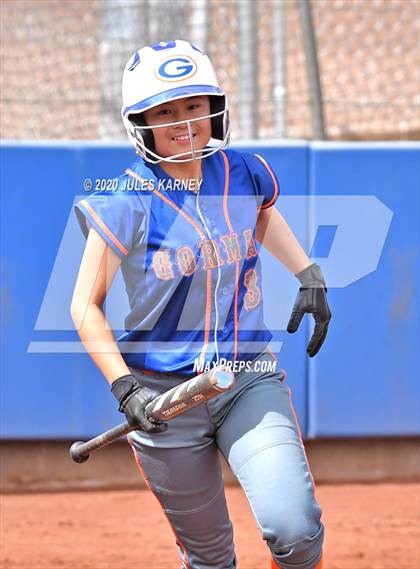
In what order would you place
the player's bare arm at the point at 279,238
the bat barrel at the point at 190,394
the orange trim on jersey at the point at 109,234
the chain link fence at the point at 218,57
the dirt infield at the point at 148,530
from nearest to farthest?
the bat barrel at the point at 190,394 < the orange trim on jersey at the point at 109,234 < the player's bare arm at the point at 279,238 < the dirt infield at the point at 148,530 < the chain link fence at the point at 218,57

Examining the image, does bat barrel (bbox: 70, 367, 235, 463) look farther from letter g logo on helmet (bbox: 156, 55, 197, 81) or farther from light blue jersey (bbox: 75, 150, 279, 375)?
letter g logo on helmet (bbox: 156, 55, 197, 81)

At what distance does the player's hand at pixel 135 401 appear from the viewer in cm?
292

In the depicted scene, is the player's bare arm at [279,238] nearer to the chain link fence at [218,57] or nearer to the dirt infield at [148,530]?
the dirt infield at [148,530]

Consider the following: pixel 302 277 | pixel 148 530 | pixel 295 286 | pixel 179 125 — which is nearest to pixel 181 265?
pixel 179 125

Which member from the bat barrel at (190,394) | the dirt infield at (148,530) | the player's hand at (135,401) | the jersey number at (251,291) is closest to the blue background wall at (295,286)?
the dirt infield at (148,530)

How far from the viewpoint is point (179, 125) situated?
3107 mm

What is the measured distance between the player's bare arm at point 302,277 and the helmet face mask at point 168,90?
1.19 feet

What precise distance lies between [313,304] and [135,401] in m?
0.77

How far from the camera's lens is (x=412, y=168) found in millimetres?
5859

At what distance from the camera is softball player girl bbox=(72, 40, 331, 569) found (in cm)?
306

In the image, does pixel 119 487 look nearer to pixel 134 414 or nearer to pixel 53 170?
pixel 53 170

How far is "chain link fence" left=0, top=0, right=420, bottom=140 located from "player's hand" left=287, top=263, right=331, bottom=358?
142 inches

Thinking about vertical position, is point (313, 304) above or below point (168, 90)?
below

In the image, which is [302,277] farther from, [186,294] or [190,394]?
[190,394]
